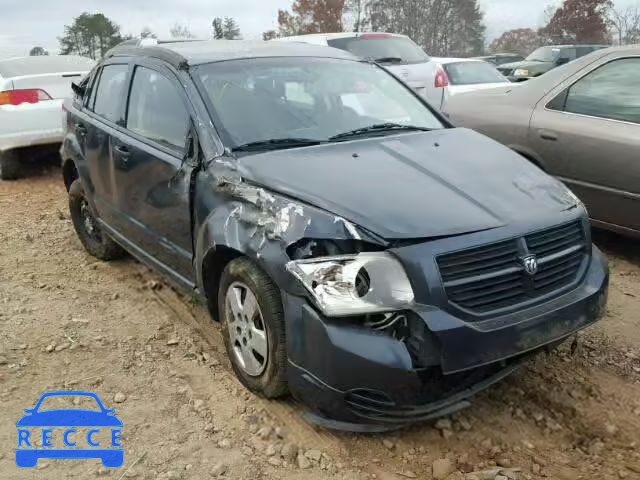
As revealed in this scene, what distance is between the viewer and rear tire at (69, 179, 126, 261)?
16.7 feet

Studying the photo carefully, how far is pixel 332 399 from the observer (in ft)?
8.43

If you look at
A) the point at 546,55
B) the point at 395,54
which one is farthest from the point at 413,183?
the point at 546,55

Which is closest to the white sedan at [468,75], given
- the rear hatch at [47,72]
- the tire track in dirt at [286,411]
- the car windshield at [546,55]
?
the rear hatch at [47,72]

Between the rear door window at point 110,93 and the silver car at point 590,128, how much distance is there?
9.82 feet

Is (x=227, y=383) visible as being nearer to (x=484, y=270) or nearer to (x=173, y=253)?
(x=173, y=253)

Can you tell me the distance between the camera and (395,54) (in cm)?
932

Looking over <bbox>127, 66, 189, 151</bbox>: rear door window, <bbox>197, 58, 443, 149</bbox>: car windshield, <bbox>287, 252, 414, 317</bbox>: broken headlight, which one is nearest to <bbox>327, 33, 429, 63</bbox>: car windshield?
<bbox>197, 58, 443, 149</bbox>: car windshield

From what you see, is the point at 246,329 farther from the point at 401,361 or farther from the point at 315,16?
the point at 315,16

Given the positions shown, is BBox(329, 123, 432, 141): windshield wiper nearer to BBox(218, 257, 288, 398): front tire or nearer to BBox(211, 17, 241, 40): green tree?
BBox(218, 257, 288, 398): front tire

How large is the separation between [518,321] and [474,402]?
669 mm

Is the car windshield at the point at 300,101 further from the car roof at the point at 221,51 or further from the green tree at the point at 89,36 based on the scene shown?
the green tree at the point at 89,36

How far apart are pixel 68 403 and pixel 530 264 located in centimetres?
233

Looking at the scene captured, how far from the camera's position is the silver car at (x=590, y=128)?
173 inches

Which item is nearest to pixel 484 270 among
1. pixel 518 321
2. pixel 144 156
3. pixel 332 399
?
pixel 518 321
